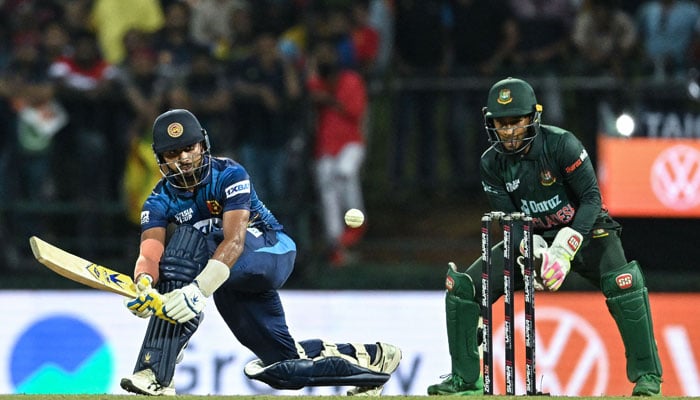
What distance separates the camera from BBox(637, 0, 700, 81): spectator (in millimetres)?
13125

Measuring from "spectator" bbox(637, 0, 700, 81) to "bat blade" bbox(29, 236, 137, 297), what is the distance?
23.6 ft

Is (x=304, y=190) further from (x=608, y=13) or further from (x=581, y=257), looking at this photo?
(x=581, y=257)

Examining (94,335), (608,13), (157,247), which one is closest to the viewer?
(157,247)

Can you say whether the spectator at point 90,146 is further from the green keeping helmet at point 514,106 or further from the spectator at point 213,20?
the green keeping helmet at point 514,106

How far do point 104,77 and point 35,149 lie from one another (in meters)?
0.95

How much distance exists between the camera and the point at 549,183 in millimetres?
7914

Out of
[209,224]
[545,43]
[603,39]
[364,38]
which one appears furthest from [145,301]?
[603,39]

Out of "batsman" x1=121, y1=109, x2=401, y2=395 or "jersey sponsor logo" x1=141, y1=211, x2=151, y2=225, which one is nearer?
"batsman" x1=121, y1=109, x2=401, y2=395

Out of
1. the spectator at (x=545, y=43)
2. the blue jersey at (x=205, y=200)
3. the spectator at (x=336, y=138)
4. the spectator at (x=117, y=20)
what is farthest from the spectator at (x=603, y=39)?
the blue jersey at (x=205, y=200)

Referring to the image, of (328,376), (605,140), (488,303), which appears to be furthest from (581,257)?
(605,140)

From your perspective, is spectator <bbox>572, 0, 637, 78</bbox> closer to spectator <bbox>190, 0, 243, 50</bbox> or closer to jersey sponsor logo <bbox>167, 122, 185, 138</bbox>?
spectator <bbox>190, 0, 243, 50</bbox>

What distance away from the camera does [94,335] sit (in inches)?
482

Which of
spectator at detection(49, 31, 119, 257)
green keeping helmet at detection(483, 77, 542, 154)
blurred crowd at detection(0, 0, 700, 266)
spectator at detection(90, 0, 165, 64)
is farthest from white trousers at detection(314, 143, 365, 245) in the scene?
green keeping helmet at detection(483, 77, 542, 154)

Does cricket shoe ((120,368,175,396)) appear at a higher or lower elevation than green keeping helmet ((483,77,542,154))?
lower
